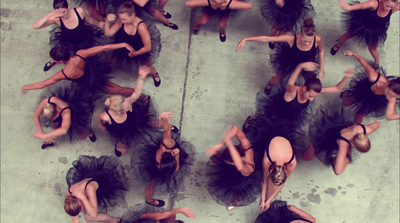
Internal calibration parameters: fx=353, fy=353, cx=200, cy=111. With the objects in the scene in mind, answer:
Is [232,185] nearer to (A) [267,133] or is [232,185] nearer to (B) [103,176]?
(A) [267,133]

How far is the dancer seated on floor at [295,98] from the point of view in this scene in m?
4.00

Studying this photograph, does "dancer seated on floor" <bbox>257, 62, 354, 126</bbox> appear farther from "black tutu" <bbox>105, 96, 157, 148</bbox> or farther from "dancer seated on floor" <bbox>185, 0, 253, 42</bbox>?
"black tutu" <bbox>105, 96, 157, 148</bbox>

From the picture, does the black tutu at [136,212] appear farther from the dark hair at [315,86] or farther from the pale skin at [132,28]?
the dark hair at [315,86]

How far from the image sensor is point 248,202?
4.32 m

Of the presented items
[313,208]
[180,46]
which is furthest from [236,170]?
[180,46]

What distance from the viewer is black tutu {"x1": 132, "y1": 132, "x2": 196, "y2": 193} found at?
419 centimetres

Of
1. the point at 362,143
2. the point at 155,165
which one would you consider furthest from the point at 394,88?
the point at 155,165

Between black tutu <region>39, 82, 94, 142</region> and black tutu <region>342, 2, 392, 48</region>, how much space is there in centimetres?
368

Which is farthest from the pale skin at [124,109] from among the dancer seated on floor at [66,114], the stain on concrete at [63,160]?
the stain on concrete at [63,160]

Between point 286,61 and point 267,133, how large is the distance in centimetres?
103

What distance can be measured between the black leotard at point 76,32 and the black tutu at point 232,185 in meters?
2.33

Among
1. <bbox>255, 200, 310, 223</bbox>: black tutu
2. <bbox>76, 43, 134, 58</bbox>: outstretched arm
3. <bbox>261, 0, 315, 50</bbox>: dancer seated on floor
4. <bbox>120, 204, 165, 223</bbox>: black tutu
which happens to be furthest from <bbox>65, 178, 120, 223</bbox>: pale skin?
<bbox>261, 0, 315, 50</bbox>: dancer seated on floor

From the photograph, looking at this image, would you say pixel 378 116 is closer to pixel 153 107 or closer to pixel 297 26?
pixel 297 26

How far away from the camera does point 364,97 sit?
4512mm
